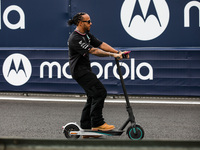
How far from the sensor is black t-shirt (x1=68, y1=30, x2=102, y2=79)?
471 centimetres

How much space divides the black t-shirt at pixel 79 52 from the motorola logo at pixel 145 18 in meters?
4.12

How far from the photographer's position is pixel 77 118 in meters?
6.82

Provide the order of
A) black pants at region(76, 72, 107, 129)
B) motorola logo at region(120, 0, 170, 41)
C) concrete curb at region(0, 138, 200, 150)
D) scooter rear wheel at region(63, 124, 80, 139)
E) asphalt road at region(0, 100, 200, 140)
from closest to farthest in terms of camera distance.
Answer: concrete curb at region(0, 138, 200, 150) < black pants at region(76, 72, 107, 129) < scooter rear wheel at region(63, 124, 80, 139) < asphalt road at region(0, 100, 200, 140) < motorola logo at region(120, 0, 170, 41)

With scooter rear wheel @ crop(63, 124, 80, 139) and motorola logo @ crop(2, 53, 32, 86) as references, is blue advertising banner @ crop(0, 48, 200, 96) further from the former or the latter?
scooter rear wheel @ crop(63, 124, 80, 139)

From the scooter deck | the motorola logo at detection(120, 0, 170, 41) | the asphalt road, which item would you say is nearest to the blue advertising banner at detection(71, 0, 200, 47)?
the motorola logo at detection(120, 0, 170, 41)

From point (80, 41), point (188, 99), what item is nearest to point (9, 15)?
point (188, 99)

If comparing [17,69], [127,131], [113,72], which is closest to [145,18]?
[113,72]

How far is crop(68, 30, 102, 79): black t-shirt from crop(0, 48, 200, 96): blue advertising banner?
378cm

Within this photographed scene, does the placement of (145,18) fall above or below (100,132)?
above

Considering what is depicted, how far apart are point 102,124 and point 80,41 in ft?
3.55

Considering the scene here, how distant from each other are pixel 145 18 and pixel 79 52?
14.9 ft

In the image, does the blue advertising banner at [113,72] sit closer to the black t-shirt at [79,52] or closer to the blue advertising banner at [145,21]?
the blue advertising banner at [145,21]

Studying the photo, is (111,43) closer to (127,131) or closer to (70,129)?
(70,129)

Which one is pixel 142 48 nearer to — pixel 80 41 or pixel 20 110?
pixel 20 110
